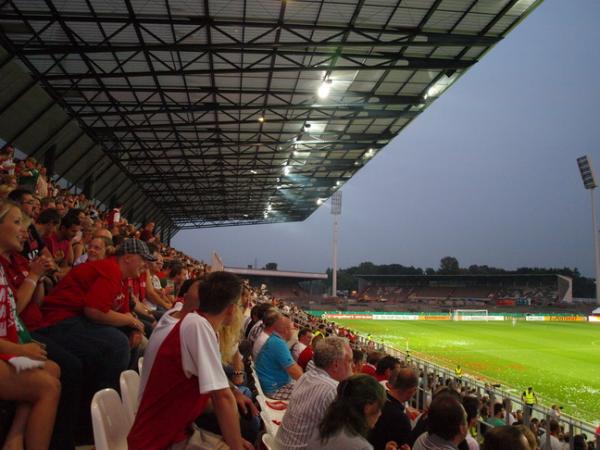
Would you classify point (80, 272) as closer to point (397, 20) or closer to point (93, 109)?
point (397, 20)

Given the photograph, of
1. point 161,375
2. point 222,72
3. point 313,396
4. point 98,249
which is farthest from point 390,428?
point 222,72

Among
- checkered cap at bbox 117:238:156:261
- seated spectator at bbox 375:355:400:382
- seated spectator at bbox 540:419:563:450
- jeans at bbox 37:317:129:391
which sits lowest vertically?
seated spectator at bbox 540:419:563:450

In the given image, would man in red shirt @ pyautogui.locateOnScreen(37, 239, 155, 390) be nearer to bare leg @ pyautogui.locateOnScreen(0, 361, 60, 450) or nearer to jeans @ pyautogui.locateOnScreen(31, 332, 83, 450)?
jeans @ pyautogui.locateOnScreen(31, 332, 83, 450)

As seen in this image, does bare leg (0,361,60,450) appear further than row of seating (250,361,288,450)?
No

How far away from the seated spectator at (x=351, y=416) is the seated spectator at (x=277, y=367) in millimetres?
2333

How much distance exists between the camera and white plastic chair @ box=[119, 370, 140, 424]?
3002mm

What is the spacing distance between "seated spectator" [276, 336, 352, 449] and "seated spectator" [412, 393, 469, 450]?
62 centimetres

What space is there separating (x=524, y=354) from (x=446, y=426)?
2637cm

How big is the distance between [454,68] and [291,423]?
531 inches

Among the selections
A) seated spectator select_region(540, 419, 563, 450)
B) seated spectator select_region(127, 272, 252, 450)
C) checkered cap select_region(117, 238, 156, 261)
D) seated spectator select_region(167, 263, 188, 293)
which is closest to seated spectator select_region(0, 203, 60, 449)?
seated spectator select_region(127, 272, 252, 450)

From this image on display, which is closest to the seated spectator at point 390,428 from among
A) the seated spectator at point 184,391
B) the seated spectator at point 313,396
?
the seated spectator at point 313,396

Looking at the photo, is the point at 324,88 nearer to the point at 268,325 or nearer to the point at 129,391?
the point at 268,325

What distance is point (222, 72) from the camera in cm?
1377

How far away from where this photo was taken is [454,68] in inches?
570
